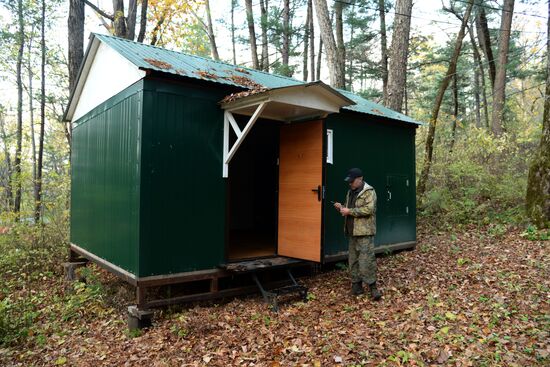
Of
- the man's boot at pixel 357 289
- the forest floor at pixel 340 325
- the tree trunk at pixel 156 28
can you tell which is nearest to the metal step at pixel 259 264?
the forest floor at pixel 340 325

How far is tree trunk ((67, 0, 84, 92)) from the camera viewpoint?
1034cm

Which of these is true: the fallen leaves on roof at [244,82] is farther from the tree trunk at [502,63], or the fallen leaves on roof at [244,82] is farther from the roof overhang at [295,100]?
the tree trunk at [502,63]

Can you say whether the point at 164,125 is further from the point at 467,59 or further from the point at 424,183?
the point at 467,59

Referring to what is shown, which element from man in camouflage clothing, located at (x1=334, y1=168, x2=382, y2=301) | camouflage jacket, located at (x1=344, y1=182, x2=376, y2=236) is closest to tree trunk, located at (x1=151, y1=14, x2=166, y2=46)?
man in camouflage clothing, located at (x1=334, y1=168, x2=382, y2=301)

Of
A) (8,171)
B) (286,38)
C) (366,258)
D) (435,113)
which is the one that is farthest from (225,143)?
(8,171)

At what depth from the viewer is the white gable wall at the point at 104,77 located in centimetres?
562

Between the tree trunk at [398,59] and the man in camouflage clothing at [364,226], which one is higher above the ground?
the tree trunk at [398,59]

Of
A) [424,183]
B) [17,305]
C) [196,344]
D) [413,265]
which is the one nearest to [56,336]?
[17,305]

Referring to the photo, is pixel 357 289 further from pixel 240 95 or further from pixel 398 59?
pixel 398 59

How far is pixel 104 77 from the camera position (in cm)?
661

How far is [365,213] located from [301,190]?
3.97 ft

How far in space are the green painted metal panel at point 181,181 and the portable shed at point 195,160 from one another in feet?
0.04

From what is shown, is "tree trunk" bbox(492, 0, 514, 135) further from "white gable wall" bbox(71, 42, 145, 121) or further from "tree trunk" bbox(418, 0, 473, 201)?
"white gable wall" bbox(71, 42, 145, 121)

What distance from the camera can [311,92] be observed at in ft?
17.8
